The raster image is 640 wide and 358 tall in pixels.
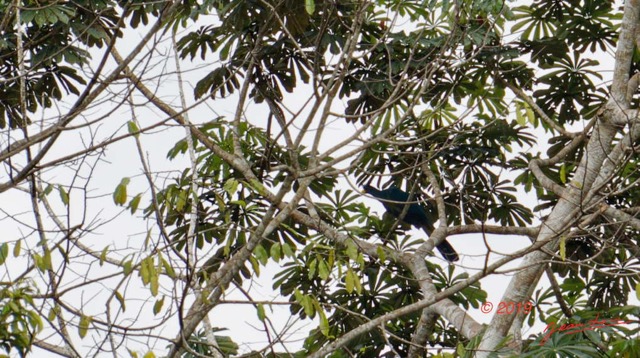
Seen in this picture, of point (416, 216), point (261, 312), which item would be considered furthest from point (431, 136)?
point (261, 312)

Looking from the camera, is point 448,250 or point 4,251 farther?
point 448,250

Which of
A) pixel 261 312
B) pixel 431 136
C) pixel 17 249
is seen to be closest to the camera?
pixel 17 249

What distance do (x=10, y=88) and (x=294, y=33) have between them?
1759 mm

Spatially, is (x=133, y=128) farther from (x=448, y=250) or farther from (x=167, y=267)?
(x=448, y=250)

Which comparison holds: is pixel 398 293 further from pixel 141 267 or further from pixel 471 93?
pixel 141 267

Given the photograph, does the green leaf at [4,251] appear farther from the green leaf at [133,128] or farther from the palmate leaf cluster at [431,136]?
the palmate leaf cluster at [431,136]

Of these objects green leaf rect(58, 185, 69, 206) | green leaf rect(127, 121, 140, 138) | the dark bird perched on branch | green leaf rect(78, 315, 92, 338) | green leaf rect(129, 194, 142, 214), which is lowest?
green leaf rect(78, 315, 92, 338)

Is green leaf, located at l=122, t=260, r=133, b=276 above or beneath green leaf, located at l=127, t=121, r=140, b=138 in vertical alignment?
beneath

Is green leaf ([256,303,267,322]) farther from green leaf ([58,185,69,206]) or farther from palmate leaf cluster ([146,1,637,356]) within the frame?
palmate leaf cluster ([146,1,637,356])

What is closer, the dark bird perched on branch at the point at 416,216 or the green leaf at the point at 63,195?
the green leaf at the point at 63,195

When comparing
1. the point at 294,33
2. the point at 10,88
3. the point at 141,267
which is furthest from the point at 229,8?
the point at 141,267

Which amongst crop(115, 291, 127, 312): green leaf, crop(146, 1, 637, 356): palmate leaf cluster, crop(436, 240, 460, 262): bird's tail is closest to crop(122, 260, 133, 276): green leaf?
crop(115, 291, 127, 312): green leaf

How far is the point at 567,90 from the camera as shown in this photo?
6570 mm

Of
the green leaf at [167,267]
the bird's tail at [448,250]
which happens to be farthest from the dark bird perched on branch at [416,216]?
the green leaf at [167,267]
